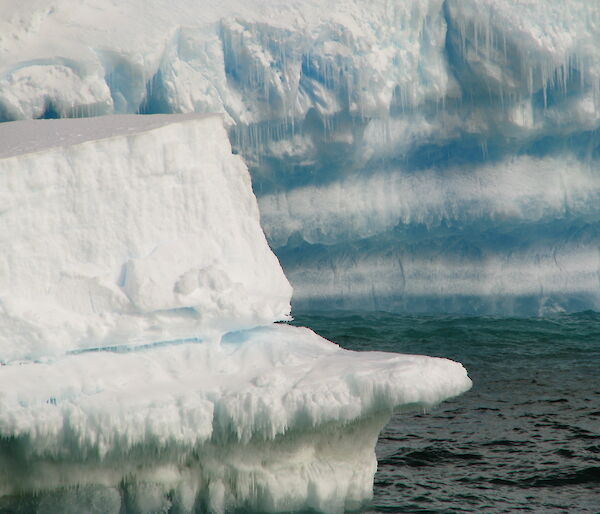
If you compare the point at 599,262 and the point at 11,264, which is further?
the point at 599,262

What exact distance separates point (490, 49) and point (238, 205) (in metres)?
7.40

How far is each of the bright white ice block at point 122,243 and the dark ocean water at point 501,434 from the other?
4.65 feet

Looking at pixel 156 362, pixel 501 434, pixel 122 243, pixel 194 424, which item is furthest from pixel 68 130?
pixel 501 434

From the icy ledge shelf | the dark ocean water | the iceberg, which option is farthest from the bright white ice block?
the dark ocean water

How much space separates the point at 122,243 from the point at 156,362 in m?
0.60

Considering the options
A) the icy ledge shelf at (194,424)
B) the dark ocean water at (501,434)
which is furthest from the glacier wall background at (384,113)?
the icy ledge shelf at (194,424)

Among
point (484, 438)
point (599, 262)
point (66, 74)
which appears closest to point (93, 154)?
point (484, 438)

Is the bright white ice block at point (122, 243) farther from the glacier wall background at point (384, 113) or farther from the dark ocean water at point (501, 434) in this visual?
the glacier wall background at point (384, 113)

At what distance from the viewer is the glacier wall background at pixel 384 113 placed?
28.8 feet

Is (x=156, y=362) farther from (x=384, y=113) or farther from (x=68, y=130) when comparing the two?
(x=384, y=113)

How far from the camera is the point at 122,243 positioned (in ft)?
13.7

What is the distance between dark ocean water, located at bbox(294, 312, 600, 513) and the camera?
488 cm

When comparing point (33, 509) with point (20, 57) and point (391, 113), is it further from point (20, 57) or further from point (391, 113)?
point (391, 113)

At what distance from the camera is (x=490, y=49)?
11.1 meters
